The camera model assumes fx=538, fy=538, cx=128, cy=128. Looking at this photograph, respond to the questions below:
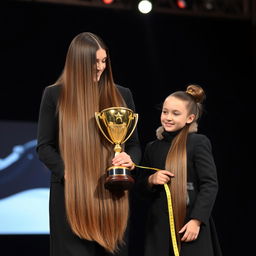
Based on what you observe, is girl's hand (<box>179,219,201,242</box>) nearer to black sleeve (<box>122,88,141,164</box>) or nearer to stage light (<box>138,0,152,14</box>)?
black sleeve (<box>122,88,141,164</box>)

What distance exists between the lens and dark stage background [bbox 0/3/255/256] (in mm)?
5309

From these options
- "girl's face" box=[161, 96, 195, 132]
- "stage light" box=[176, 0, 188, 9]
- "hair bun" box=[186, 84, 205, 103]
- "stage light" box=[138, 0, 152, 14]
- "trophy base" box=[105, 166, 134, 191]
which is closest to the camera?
"trophy base" box=[105, 166, 134, 191]

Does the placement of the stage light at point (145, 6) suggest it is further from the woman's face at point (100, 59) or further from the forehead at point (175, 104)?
the woman's face at point (100, 59)

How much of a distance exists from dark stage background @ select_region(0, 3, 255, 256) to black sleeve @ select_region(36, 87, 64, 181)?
3.16m

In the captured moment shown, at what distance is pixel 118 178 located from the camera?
6.55 feet

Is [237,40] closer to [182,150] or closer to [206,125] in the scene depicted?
[206,125]

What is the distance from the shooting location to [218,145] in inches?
237

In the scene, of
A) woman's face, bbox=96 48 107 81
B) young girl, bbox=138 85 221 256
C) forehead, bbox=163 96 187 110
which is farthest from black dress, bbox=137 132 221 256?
woman's face, bbox=96 48 107 81

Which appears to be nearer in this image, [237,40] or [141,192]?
[141,192]

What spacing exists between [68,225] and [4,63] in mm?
3476

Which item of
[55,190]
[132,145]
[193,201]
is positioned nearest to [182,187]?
[193,201]

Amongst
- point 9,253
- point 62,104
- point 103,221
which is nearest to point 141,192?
point 103,221

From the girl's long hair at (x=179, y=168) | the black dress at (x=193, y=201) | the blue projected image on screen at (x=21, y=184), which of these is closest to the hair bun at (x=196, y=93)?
the girl's long hair at (x=179, y=168)

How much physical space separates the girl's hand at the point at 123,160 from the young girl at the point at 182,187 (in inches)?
13.1
